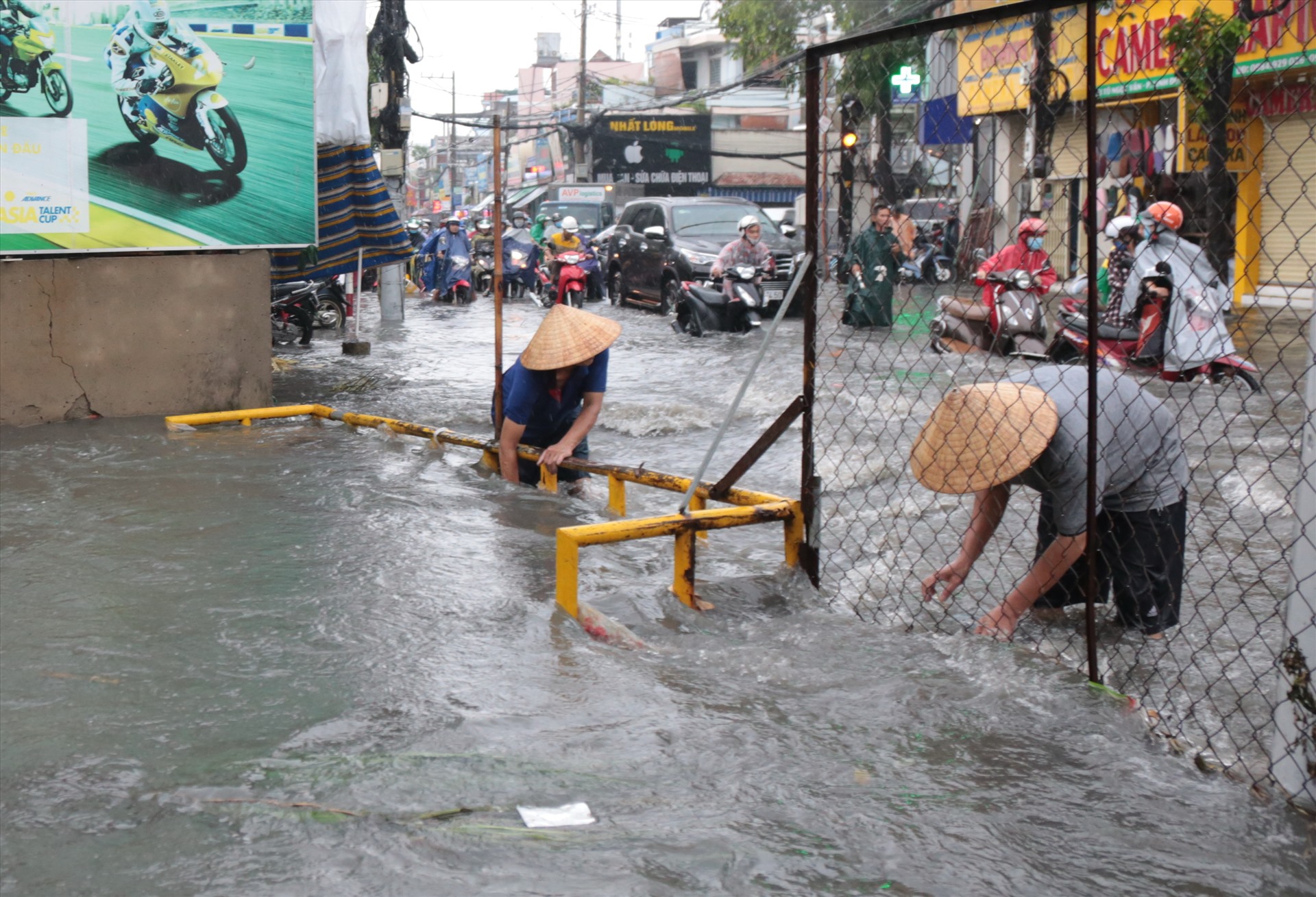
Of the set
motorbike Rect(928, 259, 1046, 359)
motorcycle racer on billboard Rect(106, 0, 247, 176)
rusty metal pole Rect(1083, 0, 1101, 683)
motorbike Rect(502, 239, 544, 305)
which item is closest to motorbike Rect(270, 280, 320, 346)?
motorcycle racer on billboard Rect(106, 0, 247, 176)

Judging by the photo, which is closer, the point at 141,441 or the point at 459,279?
the point at 141,441

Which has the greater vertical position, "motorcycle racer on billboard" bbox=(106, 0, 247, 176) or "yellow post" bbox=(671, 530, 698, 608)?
"motorcycle racer on billboard" bbox=(106, 0, 247, 176)

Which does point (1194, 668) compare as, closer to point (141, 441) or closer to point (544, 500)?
point (544, 500)

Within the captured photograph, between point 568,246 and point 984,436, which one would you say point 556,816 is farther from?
point 568,246

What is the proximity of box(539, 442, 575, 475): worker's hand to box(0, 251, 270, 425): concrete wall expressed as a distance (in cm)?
430

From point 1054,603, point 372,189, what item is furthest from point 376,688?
point 372,189

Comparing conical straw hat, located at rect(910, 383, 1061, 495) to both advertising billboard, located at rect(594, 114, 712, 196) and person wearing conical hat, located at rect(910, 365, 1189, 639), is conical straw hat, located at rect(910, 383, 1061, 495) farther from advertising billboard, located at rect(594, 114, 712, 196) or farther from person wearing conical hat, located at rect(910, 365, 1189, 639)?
advertising billboard, located at rect(594, 114, 712, 196)

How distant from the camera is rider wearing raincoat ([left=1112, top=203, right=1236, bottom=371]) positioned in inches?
382

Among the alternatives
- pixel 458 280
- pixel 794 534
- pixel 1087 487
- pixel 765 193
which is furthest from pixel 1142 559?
pixel 765 193

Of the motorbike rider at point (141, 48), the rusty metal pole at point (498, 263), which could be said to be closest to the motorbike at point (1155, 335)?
the rusty metal pole at point (498, 263)

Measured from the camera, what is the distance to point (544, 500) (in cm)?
664

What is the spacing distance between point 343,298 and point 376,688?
14495mm

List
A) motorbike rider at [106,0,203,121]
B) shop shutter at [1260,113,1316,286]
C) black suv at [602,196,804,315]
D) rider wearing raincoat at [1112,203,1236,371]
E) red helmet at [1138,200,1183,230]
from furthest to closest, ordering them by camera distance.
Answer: black suv at [602,196,804,315] < shop shutter at [1260,113,1316,286] < red helmet at [1138,200,1183,230] < rider wearing raincoat at [1112,203,1236,371] < motorbike rider at [106,0,203,121]

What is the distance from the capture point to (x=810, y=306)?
467 centimetres
